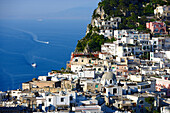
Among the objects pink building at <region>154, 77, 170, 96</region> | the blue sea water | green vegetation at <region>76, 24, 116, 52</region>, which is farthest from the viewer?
the blue sea water

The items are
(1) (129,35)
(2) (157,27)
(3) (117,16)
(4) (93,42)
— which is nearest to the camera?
(1) (129,35)

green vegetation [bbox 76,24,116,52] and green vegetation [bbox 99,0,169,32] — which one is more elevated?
green vegetation [bbox 99,0,169,32]

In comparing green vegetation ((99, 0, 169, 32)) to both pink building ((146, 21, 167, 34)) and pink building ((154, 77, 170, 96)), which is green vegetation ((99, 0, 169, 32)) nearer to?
pink building ((146, 21, 167, 34))

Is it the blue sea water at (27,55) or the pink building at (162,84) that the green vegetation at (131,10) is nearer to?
the blue sea water at (27,55)

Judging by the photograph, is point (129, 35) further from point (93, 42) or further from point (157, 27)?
point (157, 27)

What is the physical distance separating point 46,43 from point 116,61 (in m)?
53.7

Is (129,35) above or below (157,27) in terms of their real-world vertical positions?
below

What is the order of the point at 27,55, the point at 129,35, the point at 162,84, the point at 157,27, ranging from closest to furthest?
the point at 162,84 < the point at 129,35 < the point at 157,27 < the point at 27,55

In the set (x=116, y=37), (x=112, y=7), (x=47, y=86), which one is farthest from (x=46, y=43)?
(x=47, y=86)

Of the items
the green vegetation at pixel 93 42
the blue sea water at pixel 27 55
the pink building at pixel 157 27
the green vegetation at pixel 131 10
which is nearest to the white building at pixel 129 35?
the green vegetation at pixel 93 42

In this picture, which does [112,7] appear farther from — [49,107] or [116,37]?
[49,107]

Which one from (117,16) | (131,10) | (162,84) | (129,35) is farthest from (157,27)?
(162,84)

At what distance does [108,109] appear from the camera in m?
42.2

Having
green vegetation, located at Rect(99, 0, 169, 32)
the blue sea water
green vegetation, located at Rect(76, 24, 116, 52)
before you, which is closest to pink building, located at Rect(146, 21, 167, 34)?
green vegetation, located at Rect(99, 0, 169, 32)
